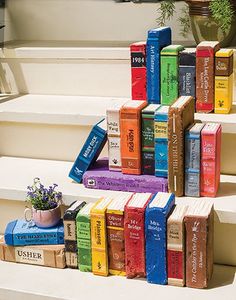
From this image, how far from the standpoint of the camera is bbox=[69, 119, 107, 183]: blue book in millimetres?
1983

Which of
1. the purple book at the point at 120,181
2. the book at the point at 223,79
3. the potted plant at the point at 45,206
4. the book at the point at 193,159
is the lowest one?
the potted plant at the point at 45,206

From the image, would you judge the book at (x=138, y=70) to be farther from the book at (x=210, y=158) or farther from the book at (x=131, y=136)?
the book at (x=210, y=158)

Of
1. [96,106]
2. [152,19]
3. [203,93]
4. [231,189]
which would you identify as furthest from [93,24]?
[231,189]

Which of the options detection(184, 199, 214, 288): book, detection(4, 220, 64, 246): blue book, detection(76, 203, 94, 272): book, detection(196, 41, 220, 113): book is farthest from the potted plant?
detection(196, 41, 220, 113): book

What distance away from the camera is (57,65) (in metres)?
2.44

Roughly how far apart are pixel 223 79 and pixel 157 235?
0.63m

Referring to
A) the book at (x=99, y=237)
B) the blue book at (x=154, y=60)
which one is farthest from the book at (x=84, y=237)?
the blue book at (x=154, y=60)

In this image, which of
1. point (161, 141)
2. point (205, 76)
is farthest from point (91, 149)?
point (205, 76)

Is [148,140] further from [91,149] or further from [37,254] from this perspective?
[37,254]

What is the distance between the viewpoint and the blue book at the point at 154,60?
2055 mm

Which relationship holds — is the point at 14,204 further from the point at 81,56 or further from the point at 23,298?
the point at 81,56

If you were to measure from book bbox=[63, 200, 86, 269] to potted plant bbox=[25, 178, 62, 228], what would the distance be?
76mm

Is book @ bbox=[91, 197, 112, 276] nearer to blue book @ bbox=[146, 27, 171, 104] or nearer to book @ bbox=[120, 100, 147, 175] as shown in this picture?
book @ bbox=[120, 100, 147, 175]

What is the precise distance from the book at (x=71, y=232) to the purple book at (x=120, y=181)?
12 cm
